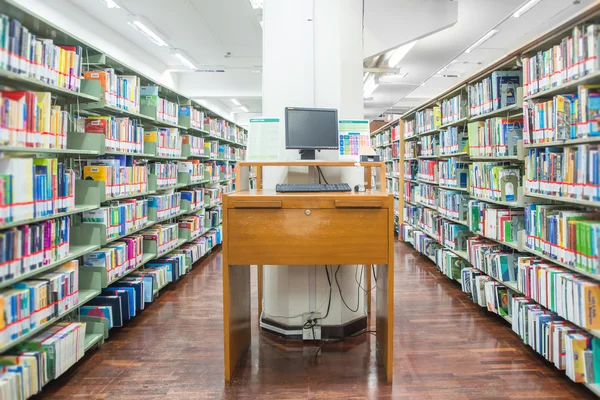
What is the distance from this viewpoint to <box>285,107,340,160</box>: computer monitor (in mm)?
2826

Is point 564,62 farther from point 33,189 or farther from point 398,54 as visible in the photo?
point 398,54

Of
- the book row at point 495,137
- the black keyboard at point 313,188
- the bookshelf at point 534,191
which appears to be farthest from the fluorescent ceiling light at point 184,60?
the black keyboard at point 313,188

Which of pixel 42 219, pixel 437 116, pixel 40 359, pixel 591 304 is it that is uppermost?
pixel 437 116

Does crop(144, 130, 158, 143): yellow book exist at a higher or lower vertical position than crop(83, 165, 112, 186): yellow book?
higher

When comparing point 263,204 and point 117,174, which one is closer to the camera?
point 263,204

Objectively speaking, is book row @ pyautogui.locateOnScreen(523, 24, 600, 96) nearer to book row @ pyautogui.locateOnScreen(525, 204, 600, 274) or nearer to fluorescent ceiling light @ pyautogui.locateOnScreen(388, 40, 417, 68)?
book row @ pyautogui.locateOnScreen(525, 204, 600, 274)

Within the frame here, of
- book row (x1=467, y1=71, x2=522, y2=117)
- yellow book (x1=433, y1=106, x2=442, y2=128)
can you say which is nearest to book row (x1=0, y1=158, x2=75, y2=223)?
book row (x1=467, y1=71, x2=522, y2=117)

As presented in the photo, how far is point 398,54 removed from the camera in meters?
7.71

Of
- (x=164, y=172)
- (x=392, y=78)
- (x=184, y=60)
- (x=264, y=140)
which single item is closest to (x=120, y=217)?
(x=164, y=172)

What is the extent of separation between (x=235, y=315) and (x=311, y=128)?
4.41 ft

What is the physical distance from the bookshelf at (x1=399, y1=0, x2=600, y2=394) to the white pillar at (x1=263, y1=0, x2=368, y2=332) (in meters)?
1.25

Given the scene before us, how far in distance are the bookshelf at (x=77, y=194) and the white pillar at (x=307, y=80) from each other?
1274mm

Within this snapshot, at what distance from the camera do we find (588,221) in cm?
233

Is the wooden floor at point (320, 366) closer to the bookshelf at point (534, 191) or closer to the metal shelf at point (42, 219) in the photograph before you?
the bookshelf at point (534, 191)
